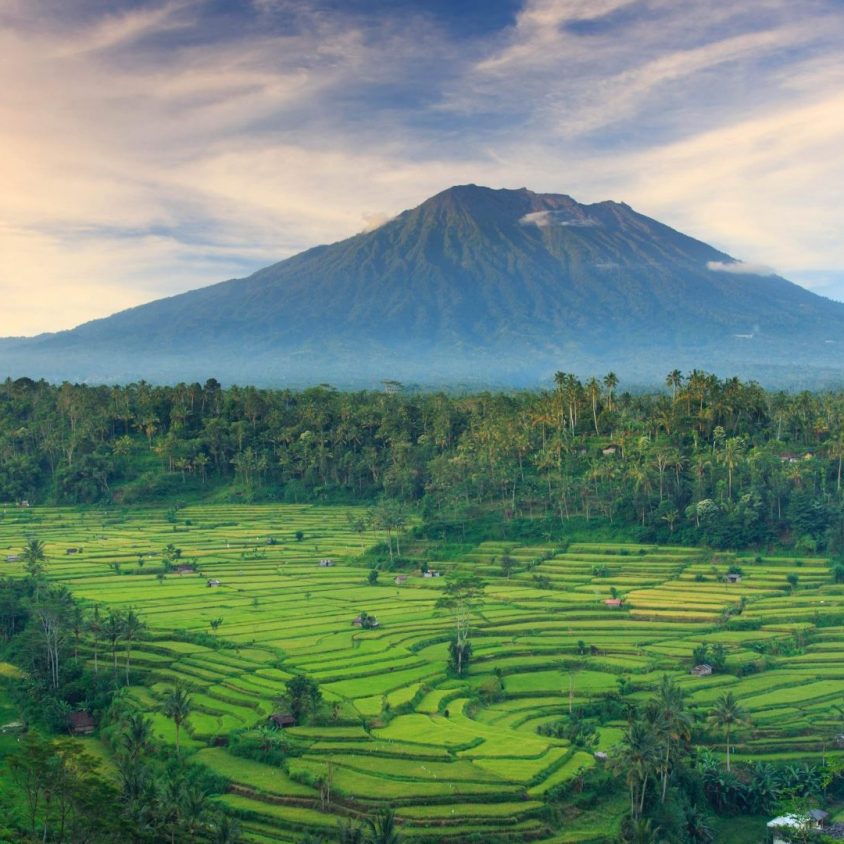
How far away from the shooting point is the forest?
58594mm

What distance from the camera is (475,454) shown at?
70125mm

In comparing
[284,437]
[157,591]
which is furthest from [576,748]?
[284,437]

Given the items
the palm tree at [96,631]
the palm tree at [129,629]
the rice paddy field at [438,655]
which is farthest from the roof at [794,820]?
the palm tree at [96,631]

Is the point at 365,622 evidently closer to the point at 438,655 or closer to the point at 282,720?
the point at 438,655

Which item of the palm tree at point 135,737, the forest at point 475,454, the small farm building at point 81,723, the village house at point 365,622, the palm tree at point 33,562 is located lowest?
the small farm building at point 81,723

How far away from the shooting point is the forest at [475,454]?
58.6m

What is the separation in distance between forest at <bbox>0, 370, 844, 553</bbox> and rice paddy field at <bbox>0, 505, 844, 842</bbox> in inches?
161

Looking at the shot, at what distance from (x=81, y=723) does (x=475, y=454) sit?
40.3 meters

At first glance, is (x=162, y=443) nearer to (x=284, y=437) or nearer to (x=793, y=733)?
(x=284, y=437)

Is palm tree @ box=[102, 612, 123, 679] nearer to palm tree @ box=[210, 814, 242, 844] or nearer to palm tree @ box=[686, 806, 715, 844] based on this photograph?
palm tree @ box=[210, 814, 242, 844]

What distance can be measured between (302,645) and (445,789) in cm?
1500

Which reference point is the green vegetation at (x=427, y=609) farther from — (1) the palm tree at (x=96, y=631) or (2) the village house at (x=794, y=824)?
(2) the village house at (x=794, y=824)

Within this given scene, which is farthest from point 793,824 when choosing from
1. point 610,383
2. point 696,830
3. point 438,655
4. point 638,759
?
point 610,383

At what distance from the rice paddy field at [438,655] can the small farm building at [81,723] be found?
6.50 feet
